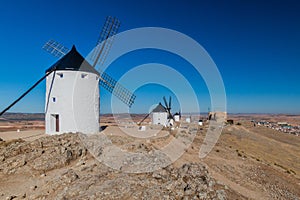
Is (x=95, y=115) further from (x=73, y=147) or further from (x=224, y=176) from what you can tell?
(x=224, y=176)

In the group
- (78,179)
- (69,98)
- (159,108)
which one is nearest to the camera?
(78,179)

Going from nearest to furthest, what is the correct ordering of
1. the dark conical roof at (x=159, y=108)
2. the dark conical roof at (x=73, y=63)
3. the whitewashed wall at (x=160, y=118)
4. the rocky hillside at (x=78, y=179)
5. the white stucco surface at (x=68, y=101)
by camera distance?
the rocky hillside at (x=78, y=179) < the white stucco surface at (x=68, y=101) < the dark conical roof at (x=73, y=63) < the whitewashed wall at (x=160, y=118) < the dark conical roof at (x=159, y=108)

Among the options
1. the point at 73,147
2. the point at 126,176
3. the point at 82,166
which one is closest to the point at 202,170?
the point at 126,176

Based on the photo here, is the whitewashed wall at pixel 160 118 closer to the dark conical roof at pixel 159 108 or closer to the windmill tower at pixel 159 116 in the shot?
the windmill tower at pixel 159 116

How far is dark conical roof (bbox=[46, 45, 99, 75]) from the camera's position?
19453 millimetres

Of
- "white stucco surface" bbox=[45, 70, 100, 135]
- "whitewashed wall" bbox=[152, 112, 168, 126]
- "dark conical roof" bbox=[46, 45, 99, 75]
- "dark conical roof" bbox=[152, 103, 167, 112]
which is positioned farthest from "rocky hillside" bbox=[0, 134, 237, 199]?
"dark conical roof" bbox=[152, 103, 167, 112]

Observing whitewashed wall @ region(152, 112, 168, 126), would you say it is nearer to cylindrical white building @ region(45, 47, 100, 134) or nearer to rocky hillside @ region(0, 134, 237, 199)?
cylindrical white building @ region(45, 47, 100, 134)

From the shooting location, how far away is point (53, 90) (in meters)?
19.3

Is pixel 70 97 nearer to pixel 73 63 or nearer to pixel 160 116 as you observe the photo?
pixel 73 63

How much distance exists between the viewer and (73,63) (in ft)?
65.3

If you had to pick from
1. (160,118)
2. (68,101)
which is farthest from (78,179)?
(160,118)

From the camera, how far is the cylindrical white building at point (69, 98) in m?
19.1

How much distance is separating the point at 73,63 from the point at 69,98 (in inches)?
129

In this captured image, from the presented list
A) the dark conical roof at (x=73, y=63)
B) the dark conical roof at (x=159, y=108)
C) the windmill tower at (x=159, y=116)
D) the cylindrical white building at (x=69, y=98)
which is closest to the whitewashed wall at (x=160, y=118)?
the windmill tower at (x=159, y=116)
